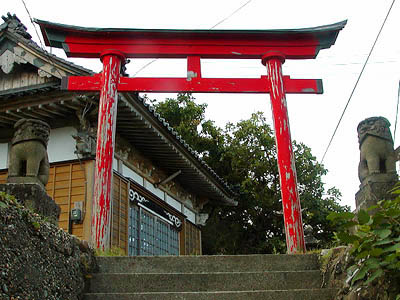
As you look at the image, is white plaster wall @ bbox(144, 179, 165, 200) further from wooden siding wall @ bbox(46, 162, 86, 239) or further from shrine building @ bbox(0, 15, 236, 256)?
wooden siding wall @ bbox(46, 162, 86, 239)

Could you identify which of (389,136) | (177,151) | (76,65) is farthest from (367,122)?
(177,151)

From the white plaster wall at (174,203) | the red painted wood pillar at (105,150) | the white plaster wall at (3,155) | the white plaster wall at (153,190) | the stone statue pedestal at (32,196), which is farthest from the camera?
the white plaster wall at (174,203)

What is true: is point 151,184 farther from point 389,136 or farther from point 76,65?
point 389,136

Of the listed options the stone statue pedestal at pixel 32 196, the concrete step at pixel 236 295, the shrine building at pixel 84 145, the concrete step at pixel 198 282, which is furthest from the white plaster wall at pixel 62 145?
the concrete step at pixel 236 295

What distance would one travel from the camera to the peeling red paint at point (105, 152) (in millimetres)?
7117

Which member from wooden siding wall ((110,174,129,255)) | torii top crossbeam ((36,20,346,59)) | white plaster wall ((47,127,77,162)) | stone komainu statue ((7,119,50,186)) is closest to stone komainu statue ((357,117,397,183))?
torii top crossbeam ((36,20,346,59))

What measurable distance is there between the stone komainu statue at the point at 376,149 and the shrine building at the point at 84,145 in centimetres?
488

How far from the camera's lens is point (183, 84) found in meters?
8.62

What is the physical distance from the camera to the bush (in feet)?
12.4

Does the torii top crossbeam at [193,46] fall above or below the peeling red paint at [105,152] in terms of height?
above

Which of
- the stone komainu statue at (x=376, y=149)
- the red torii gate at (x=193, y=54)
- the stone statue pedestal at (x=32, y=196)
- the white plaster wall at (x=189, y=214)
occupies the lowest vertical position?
the stone statue pedestal at (x=32, y=196)

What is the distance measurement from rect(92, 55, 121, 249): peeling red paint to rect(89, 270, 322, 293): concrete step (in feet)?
6.22

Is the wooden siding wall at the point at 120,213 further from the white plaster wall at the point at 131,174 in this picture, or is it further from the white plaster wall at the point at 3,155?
the white plaster wall at the point at 3,155

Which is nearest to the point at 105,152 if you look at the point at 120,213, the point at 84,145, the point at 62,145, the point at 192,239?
the point at 84,145
